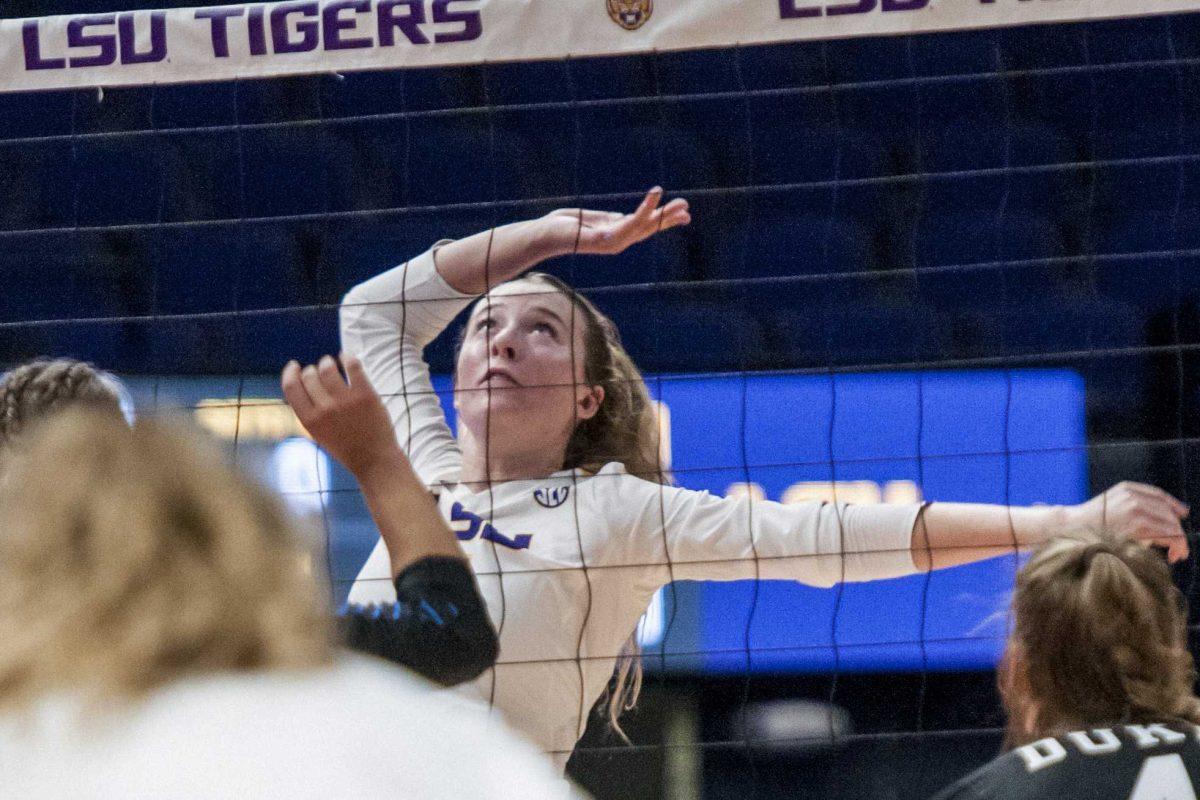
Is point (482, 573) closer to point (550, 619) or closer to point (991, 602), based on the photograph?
point (550, 619)

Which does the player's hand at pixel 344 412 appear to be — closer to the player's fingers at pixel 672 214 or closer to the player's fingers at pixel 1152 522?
the player's fingers at pixel 672 214

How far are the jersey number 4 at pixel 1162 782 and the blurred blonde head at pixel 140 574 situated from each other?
3.97 feet

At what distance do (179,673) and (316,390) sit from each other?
197 cm

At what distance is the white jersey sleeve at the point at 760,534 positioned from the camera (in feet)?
9.56

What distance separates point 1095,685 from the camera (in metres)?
1.82

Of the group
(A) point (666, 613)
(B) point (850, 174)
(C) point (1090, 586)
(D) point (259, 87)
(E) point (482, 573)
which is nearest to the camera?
(C) point (1090, 586)

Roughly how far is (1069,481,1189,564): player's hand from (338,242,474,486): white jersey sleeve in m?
1.21

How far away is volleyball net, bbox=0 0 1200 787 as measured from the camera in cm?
294

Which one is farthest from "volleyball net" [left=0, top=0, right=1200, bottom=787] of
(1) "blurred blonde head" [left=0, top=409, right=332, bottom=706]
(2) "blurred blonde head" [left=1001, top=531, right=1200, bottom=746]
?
(1) "blurred blonde head" [left=0, top=409, right=332, bottom=706]

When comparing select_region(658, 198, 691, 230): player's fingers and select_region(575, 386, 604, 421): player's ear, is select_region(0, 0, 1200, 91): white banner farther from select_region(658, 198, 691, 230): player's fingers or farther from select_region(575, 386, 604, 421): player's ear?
select_region(575, 386, 604, 421): player's ear

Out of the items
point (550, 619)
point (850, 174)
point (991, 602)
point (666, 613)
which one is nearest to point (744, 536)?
point (550, 619)

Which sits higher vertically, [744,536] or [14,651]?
[14,651]

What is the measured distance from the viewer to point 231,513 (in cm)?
76

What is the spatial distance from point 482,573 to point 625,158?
2.16 metres
